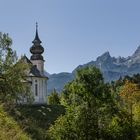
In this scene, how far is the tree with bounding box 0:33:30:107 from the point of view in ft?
133

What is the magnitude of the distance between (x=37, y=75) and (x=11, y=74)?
58877 mm

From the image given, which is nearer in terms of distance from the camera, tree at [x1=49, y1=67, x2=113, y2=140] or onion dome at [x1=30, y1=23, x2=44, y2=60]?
tree at [x1=49, y1=67, x2=113, y2=140]

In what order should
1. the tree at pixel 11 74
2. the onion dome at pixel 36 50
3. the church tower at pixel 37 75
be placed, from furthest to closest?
the onion dome at pixel 36 50 → the church tower at pixel 37 75 → the tree at pixel 11 74

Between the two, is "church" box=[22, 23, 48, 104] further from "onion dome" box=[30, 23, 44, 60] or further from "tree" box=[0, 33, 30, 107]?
"tree" box=[0, 33, 30, 107]

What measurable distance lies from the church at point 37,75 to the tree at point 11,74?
50.8 m

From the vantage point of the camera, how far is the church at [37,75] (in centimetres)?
9925

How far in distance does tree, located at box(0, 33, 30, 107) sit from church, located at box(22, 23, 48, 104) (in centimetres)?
5076

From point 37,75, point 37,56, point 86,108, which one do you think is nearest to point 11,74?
point 86,108

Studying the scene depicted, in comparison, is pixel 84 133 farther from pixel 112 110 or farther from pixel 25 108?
pixel 25 108

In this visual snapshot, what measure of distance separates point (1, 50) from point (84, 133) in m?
11.3

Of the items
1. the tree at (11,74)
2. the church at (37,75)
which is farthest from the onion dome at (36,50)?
the tree at (11,74)

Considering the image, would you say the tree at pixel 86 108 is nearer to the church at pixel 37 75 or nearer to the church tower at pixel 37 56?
the church at pixel 37 75

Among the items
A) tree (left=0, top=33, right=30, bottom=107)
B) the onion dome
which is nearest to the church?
the onion dome

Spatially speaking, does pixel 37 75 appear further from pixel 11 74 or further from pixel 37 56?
pixel 11 74
